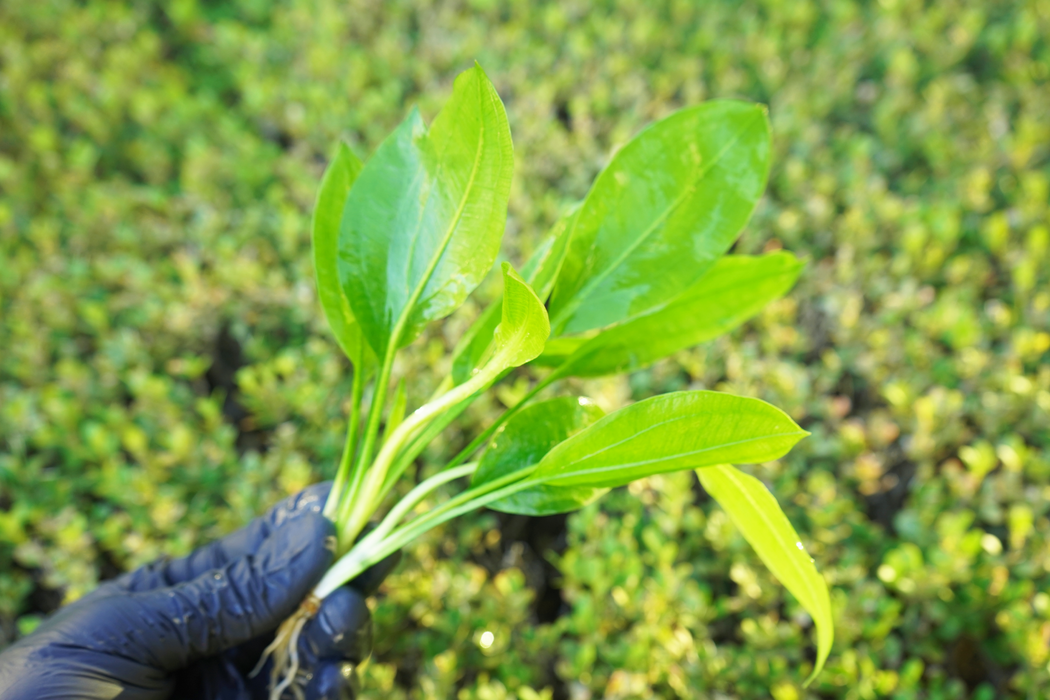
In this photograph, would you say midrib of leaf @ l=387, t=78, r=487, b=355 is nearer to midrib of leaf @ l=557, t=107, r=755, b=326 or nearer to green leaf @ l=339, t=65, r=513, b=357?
green leaf @ l=339, t=65, r=513, b=357

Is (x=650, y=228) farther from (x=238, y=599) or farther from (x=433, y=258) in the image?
(x=238, y=599)

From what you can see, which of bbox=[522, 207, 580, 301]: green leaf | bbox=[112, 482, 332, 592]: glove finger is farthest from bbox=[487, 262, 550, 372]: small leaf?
bbox=[112, 482, 332, 592]: glove finger

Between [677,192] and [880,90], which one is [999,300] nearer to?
[880,90]

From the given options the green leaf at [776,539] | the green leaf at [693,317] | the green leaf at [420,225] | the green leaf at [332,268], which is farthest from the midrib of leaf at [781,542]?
the green leaf at [332,268]

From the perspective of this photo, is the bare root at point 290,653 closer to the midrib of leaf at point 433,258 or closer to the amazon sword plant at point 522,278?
the amazon sword plant at point 522,278

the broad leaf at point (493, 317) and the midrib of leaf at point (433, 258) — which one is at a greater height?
the midrib of leaf at point (433, 258)

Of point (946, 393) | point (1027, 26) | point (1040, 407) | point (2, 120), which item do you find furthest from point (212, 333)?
point (1027, 26)

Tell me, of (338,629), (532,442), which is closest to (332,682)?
(338,629)
